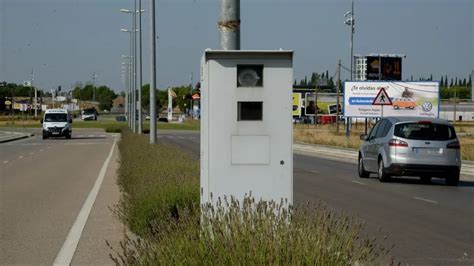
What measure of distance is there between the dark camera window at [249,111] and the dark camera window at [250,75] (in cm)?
18

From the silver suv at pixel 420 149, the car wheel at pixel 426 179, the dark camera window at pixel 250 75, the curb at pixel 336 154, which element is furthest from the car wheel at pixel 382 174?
the dark camera window at pixel 250 75

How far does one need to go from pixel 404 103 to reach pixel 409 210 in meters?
39.7

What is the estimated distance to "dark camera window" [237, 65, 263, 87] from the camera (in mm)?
7129

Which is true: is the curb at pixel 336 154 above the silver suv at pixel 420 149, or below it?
below

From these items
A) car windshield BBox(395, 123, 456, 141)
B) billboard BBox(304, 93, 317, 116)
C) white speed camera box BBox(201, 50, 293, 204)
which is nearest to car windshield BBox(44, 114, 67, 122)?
car windshield BBox(395, 123, 456, 141)

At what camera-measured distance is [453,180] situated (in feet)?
69.7

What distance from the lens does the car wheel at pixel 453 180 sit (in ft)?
68.8

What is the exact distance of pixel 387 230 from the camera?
12.0 meters

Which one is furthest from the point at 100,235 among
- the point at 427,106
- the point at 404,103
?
the point at 427,106

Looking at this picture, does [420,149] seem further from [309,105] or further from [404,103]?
[309,105]

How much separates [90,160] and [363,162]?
12598 mm

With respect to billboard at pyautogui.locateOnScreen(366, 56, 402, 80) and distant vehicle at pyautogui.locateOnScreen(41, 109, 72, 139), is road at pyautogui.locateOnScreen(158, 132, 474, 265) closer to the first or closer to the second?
distant vehicle at pyautogui.locateOnScreen(41, 109, 72, 139)

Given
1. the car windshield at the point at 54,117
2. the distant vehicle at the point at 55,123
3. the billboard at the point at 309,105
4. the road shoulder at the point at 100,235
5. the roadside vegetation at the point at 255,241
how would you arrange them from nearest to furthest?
the roadside vegetation at the point at 255,241 < the road shoulder at the point at 100,235 < the distant vehicle at the point at 55,123 < the car windshield at the point at 54,117 < the billboard at the point at 309,105

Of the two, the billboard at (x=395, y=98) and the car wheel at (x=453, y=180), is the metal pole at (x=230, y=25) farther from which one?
the billboard at (x=395, y=98)
